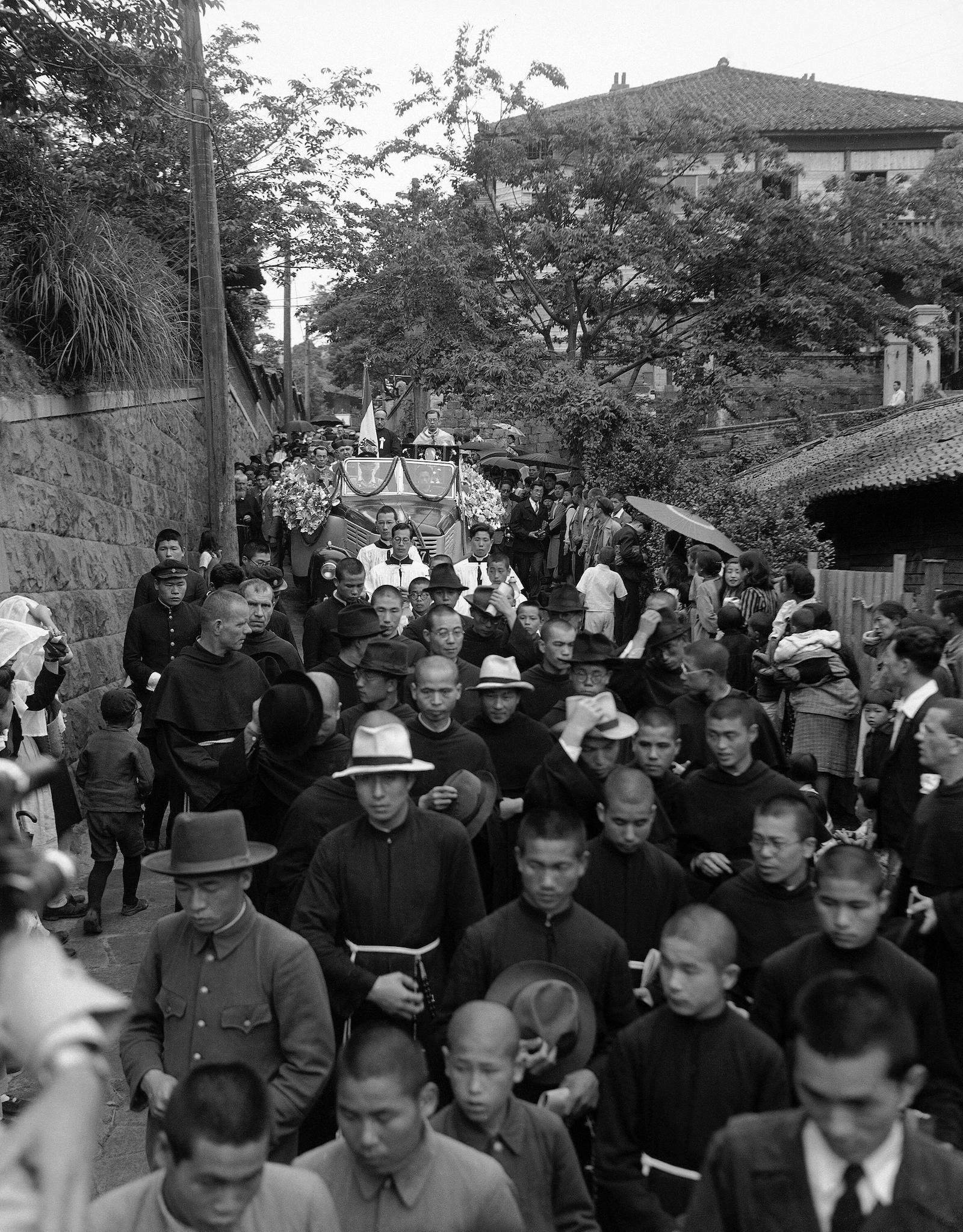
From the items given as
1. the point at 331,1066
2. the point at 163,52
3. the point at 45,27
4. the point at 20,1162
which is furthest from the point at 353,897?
the point at 163,52

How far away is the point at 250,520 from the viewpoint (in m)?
20.6

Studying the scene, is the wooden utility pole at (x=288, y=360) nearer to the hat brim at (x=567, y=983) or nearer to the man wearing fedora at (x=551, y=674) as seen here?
the man wearing fedora at (x=551, y=674)

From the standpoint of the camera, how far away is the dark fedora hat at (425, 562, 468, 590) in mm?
9602

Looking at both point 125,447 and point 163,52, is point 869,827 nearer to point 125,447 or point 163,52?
point 125,447

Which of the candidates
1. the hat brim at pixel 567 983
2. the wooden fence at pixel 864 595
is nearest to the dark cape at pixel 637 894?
the hat brim at pixel 567 983

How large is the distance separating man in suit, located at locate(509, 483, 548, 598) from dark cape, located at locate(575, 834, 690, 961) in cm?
1420

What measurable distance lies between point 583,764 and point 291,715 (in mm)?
1309

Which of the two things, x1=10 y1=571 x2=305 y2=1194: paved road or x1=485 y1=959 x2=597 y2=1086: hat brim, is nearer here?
x1=485 y1=959 x2=597 y2=1086: hat brim

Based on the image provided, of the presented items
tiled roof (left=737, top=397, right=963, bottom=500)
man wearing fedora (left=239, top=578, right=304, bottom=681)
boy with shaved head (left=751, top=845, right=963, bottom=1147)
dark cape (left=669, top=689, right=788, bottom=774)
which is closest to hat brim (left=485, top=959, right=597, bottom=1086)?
boy with shaved head (left=751, top=845, right=963, bottom=1147)

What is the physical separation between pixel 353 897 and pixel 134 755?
3941mm

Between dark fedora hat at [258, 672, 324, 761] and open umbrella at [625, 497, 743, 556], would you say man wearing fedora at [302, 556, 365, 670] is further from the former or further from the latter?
open umbrella at [625, 497, 743, 556]

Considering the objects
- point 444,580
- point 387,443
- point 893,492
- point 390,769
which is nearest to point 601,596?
point 444,580

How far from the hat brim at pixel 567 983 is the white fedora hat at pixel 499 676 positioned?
2456mm

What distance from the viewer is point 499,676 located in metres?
6.68
